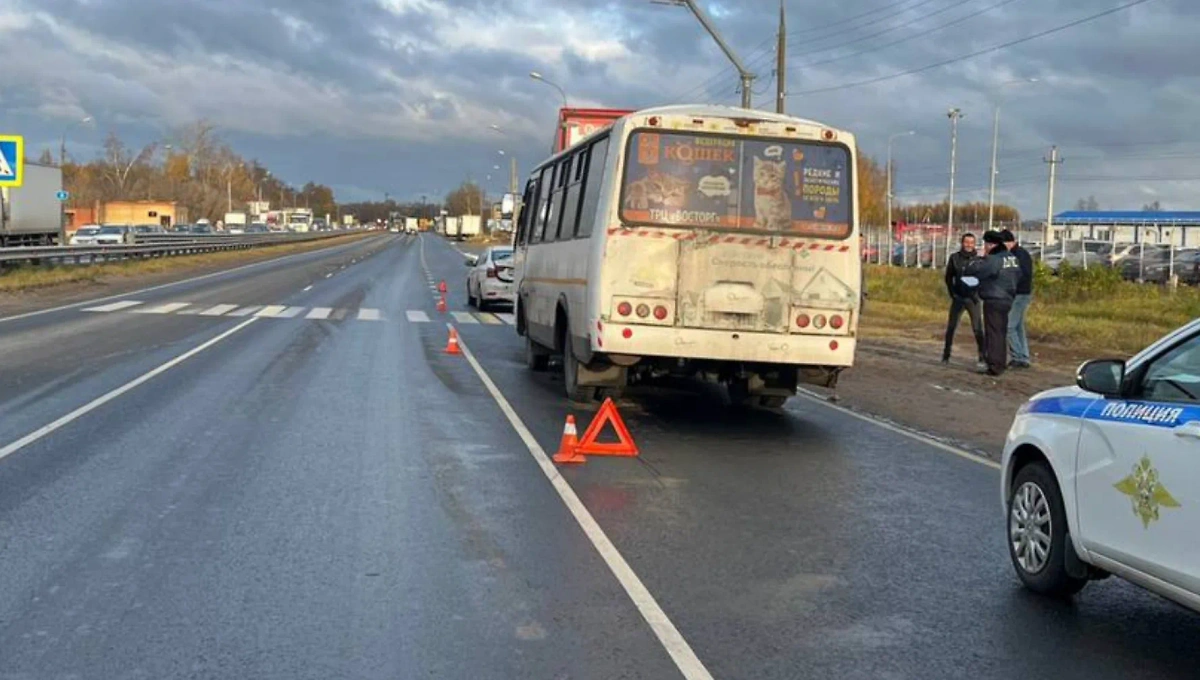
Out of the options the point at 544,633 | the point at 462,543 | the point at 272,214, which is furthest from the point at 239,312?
the point at 272,214

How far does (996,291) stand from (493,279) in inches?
600

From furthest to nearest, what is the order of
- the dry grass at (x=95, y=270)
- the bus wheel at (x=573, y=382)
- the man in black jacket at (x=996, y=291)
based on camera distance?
the dry grass at (x=95, y=270)
the man in black jacket at (x=996, y=291)
the bus wheel at (x=573, y=382)

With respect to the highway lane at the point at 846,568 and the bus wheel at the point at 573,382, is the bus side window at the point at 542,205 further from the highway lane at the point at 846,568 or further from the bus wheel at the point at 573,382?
the highway lane at the point at 846,568

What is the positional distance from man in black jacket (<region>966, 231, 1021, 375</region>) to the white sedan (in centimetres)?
1436

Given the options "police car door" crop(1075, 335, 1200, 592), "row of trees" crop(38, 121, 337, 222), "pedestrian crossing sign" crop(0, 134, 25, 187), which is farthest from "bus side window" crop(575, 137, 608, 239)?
"row of trees" crop(38, 121, 337, 222)

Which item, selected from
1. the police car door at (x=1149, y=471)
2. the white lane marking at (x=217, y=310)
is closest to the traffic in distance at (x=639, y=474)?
the police car door at (x=1149, y=471)

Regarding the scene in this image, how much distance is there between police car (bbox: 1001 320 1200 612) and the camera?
480cm

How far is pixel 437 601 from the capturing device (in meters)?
5.75

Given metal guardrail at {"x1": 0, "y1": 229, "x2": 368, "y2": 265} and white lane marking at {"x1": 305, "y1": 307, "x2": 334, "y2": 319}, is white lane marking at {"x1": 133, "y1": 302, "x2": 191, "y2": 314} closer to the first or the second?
white lane marking at {"x1": 305, "y1": 307, "x2": 334, "y2": 319}

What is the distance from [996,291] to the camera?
1564 centimetres

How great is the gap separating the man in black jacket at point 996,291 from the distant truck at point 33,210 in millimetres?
38088

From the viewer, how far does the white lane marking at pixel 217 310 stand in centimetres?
2500

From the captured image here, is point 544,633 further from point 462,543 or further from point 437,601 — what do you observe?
point 462,543

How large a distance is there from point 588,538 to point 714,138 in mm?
5434
